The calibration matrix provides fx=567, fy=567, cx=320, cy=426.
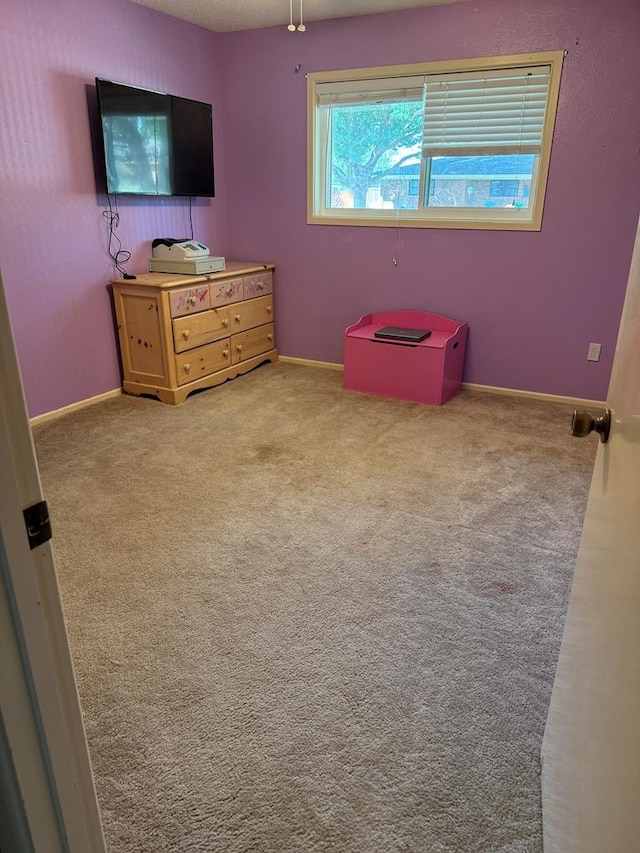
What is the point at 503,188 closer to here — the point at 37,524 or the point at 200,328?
the point at 200,328

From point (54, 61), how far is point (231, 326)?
178 centimetres

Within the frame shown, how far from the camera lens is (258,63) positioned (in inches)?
160

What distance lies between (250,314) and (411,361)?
1322 mm

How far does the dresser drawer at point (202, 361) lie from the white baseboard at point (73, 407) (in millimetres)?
505

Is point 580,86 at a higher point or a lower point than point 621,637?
higher

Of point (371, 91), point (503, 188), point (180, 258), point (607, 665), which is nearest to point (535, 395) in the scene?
point (503, 188)

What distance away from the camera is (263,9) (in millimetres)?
3584

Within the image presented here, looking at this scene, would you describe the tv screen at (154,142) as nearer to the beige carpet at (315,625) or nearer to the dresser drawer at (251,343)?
the dresser drawer at (251,343)

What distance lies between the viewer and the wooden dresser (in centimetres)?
350

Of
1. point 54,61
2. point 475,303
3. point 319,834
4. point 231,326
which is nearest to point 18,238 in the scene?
point 54,61

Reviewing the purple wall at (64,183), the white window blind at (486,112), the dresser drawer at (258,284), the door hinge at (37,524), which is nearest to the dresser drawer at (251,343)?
the dresser drawer at (258,284)

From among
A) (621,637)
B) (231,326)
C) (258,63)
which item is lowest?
(231,326)

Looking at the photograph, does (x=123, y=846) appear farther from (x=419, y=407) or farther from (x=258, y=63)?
(x=258, y=63)

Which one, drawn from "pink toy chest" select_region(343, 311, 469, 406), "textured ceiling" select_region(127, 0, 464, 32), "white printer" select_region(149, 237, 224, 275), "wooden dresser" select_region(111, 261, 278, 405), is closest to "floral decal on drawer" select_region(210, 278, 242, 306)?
"wooden dresser" select_region(111, 261, 278, 405)
